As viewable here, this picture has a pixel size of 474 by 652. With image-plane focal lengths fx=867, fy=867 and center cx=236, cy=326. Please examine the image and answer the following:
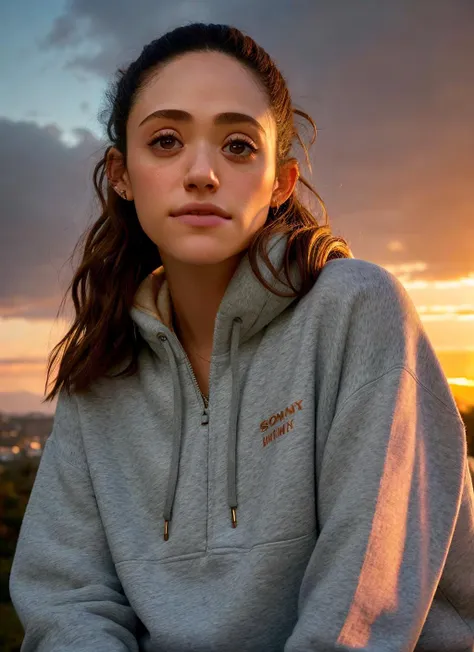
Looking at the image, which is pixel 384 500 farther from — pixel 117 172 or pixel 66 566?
pixel 117 172

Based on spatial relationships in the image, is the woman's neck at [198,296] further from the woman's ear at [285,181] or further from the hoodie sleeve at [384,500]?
the hoodie sleeve at [384,500]

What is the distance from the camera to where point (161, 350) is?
101 inches

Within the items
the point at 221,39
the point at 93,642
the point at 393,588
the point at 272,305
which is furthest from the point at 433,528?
the point at 221,39

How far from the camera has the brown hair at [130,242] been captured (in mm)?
2461

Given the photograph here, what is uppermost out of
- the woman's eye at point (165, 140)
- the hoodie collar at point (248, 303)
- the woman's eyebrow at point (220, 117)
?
the woman's eyebrow at point (220, 117)

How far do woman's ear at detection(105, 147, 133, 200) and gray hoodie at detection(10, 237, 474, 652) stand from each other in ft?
1.20

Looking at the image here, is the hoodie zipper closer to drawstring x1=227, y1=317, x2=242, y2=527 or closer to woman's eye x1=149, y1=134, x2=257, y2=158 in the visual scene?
drawstring x1=227, y1=317, x2=242, y2=527

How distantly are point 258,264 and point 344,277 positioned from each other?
0.25 meters

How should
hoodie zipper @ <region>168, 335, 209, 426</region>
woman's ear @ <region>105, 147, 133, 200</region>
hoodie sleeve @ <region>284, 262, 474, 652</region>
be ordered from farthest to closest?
woman's ear @ <region>105, 147, 133, 200</region> → hoodie zipper @ <region>168, 335, 209, 426</region> → hoodie sleeve @ <region>284, 262, 474, 652</region>

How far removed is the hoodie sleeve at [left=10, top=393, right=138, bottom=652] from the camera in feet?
7.80

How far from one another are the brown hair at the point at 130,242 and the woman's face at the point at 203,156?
85 millimetres

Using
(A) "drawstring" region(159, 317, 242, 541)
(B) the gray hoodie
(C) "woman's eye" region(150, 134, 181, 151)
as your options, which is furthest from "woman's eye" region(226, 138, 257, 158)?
(A) "drawstring" region(159, 317, 242, 541)

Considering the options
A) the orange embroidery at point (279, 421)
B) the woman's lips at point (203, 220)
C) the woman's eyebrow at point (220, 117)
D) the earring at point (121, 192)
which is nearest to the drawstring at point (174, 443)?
the orange embroidery at point (279, 421)

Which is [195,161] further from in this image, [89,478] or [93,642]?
[93,642]
